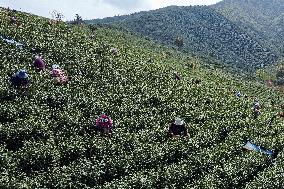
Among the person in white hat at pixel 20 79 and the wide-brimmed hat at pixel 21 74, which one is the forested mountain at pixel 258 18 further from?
the wide-brimmed hat at pixel 21 74

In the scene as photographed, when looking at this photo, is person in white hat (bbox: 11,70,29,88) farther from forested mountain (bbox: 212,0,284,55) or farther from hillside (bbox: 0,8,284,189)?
forested mountain (bbox: 212,0,284,55)

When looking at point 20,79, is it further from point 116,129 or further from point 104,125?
point 116,129

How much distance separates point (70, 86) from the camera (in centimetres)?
2759

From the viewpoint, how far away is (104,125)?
76.2ft

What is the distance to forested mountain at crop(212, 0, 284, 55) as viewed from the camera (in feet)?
465

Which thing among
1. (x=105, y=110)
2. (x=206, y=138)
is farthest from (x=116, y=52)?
(x=206, y=138)

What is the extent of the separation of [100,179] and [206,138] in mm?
8262

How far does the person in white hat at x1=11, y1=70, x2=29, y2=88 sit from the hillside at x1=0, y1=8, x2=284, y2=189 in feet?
1.48

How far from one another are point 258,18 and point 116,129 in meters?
165

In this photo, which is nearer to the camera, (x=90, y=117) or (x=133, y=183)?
(x=133, y=183)

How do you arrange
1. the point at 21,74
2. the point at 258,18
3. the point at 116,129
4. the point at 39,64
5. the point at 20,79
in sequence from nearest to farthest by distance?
the point at 116,129 < the point at 21,74 < the point at 20,79 < the point at 39,64 < the point at 258,18

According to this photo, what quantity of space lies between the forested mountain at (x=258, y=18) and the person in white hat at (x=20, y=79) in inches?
4271

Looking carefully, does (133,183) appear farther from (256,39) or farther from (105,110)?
(256,39)

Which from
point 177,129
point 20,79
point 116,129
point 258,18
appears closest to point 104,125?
point 116,129
